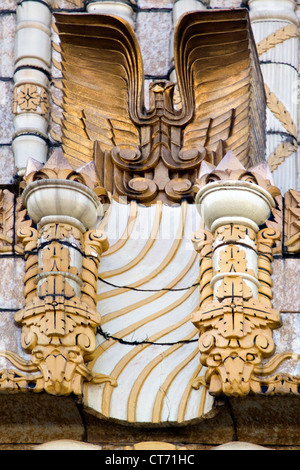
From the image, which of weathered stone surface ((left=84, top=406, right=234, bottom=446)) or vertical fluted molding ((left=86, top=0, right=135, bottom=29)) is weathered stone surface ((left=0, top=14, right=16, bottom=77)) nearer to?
vertical fluted molding ((left=86, top=0, right=135, bottom=29))

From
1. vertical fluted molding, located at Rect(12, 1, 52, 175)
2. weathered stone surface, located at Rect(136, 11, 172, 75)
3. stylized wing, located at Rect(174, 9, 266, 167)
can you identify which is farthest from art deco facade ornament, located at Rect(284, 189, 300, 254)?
weathered stone surface, located at Rect(136, 11, 172, 75)

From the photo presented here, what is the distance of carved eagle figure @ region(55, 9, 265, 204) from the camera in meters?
11.0

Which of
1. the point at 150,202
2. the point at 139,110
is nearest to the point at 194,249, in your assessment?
the point at 150,202

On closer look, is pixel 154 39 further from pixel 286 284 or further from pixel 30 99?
pixel 286 284

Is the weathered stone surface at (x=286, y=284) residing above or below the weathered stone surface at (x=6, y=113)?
below

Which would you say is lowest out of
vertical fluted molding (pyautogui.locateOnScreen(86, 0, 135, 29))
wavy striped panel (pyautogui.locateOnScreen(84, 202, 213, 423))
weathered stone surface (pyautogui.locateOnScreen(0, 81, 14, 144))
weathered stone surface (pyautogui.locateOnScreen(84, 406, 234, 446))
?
weathered stone surface (pyautogui.locateOnScreen(84, 406, 234, 446))

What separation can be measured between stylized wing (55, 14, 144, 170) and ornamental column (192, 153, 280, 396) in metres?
1.10

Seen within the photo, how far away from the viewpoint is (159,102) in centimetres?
1122

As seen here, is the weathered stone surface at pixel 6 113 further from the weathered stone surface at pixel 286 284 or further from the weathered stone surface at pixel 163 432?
the weathered stone surface at pixel 163 432

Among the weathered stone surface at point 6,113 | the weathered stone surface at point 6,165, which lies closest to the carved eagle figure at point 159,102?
the weathered stone surface at point 6,165

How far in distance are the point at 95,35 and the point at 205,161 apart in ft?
4.52

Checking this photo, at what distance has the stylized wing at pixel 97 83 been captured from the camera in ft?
37.0

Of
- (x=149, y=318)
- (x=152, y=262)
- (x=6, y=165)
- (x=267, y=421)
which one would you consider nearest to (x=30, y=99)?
(x=6, y=165)

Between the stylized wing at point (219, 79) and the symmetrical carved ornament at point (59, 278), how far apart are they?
3.49 feet
